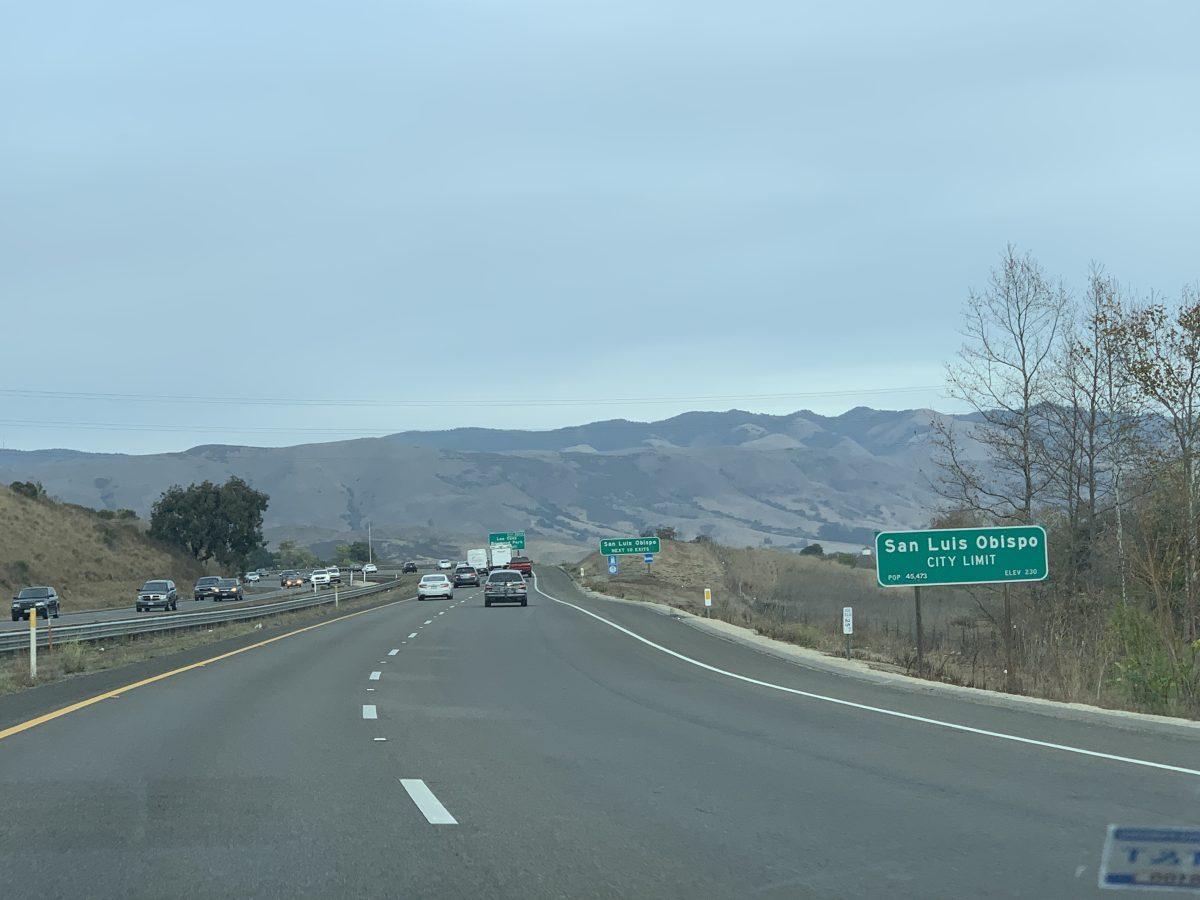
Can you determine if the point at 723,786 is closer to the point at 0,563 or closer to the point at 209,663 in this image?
the point at 209,663

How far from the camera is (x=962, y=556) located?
76.4ft

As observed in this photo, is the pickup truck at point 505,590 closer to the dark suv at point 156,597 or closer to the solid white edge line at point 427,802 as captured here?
the dark suv at point 156,597

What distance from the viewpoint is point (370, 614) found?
5200cm

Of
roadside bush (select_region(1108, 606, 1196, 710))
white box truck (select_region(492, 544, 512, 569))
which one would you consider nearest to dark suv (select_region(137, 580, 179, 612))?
white box truck (select_region(492, 544, 512, 569))

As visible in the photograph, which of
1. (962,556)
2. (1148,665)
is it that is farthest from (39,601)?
(1148,665)

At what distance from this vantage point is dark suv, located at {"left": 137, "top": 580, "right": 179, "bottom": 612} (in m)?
63.2

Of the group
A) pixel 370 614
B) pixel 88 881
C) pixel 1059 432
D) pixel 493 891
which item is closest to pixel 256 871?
pixel 88 881

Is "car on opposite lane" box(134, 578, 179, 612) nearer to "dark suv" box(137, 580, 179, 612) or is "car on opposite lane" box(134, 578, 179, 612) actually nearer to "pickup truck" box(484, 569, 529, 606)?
"dark suv" box(137, 580, 179, 612)

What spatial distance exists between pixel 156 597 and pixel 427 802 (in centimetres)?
5729

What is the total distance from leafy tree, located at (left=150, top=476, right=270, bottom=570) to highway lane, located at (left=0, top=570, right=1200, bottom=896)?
94.2 m

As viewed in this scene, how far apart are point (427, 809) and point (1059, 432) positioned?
1308 inches

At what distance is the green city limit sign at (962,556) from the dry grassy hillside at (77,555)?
2242 inches

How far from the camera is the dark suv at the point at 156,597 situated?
6322cm

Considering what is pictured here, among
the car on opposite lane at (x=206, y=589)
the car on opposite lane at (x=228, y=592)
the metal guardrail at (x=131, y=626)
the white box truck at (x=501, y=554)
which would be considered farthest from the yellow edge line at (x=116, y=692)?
the white box truck at (x=501, y=554)
